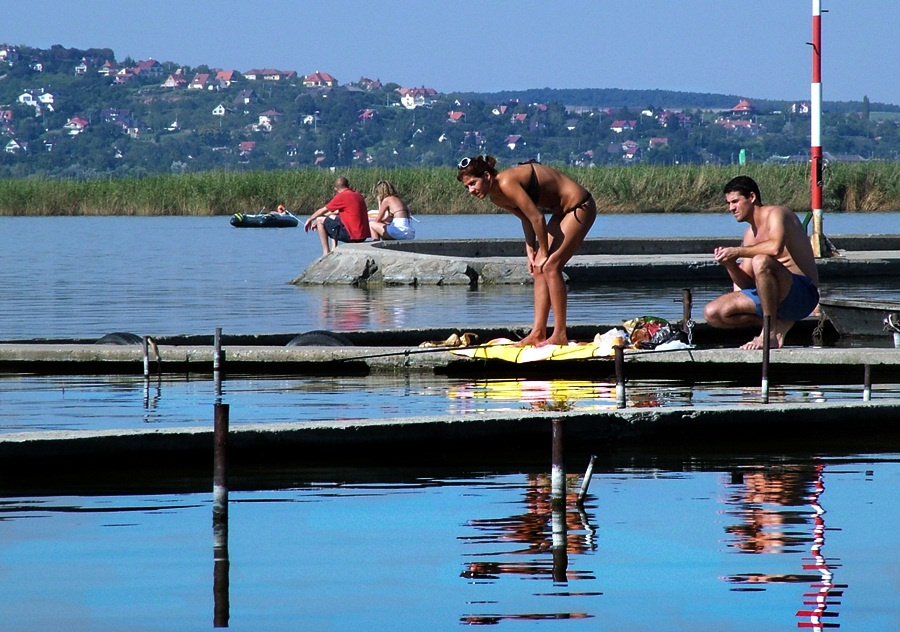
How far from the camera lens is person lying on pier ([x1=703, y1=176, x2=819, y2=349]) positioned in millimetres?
11734

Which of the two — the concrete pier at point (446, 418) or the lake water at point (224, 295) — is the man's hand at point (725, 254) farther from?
the lake water at point (224, 295)

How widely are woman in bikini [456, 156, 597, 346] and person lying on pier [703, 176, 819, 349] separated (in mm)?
949

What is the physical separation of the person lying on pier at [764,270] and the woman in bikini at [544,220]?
3.11ft

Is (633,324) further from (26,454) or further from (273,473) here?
(26,454)

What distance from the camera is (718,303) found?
12.2 metres

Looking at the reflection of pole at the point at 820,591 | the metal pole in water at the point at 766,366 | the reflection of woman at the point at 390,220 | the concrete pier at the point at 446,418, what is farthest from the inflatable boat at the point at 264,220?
the reflection of pole at the point at 820,591

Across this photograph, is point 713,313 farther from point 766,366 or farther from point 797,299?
point 766,366

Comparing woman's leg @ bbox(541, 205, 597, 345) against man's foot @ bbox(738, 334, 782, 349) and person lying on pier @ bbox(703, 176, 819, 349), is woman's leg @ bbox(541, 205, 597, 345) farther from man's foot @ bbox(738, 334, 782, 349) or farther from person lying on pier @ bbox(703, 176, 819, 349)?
man's foot @ bbox(738, 334, 782, 349)

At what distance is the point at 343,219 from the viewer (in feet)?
81.4

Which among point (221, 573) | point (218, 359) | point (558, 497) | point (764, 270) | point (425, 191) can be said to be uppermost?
point (425, 191)

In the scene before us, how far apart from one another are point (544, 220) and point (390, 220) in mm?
14104

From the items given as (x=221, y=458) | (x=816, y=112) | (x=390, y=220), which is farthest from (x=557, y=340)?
(x=390, y=220)

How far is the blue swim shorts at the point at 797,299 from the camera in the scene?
471 inches

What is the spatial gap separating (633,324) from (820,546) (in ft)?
18.7
